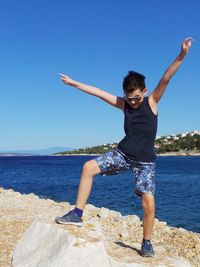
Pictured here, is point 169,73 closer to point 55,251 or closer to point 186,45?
point 186,45

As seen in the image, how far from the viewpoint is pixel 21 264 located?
7293mm

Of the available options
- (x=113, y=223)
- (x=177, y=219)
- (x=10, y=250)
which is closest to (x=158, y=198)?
(x=177, y=219)

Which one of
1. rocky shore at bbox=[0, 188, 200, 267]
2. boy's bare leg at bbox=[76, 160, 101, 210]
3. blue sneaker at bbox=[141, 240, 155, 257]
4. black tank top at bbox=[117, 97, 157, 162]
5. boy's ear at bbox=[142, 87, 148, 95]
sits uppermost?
boy's ear at bbox=[142, 87, 148, 95]

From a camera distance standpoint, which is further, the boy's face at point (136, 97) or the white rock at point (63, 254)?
the boy's face at point (136, 97)

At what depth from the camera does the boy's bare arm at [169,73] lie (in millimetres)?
6309

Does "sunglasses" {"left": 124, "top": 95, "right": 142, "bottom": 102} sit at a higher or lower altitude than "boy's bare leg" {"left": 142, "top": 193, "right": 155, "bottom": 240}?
higher

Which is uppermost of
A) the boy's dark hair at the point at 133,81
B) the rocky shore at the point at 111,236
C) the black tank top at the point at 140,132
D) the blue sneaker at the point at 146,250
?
the boy's dark hair at the point at 133,81

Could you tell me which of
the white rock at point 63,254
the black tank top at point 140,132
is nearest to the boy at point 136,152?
the black tank top at point 140,132

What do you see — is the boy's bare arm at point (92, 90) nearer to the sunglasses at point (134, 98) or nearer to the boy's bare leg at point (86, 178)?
the sunglasses at point (134, 98)

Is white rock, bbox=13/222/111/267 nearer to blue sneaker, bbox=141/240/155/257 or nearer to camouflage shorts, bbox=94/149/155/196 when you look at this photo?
blue sneaker, bbox=141/240/155/257

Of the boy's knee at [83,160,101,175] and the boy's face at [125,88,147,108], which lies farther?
the boy's knee at [83,160,101,175]

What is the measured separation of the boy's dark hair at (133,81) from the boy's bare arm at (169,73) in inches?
8.9

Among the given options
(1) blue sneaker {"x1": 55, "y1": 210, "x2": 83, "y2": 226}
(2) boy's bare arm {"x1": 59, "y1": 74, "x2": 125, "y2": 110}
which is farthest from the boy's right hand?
(1) blue sneaker {"x1": 55, "y1": 210, "x2": 83, "y2": 226}

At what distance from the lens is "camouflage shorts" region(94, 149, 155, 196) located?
7082 mm
